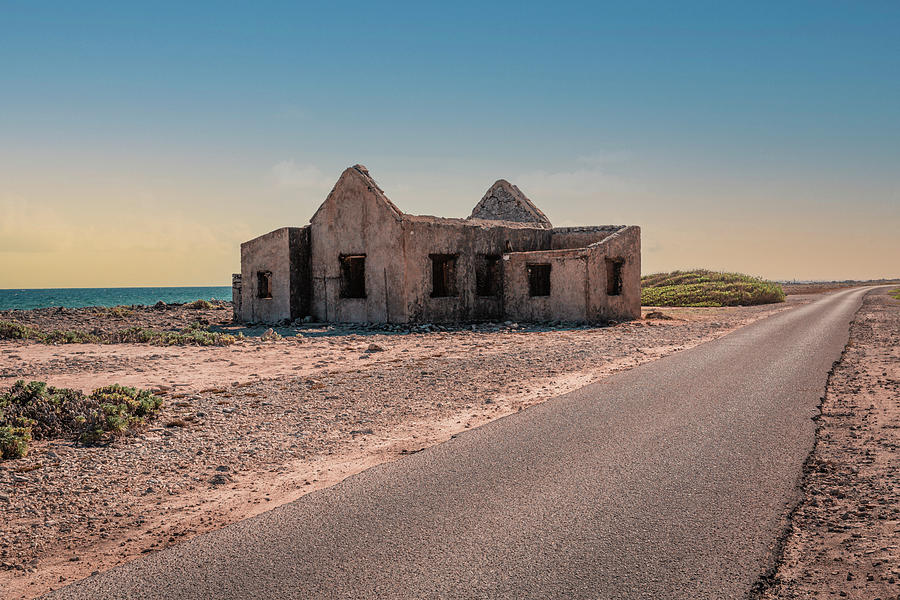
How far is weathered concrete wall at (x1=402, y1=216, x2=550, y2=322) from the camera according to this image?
911 inches

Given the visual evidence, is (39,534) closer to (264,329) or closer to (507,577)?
(507,577)

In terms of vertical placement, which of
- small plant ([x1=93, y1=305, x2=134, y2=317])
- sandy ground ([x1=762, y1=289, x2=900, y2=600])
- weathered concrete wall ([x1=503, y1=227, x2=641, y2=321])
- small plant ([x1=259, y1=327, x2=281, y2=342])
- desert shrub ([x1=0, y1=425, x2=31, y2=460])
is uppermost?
weathered concrete wall ([x1=503, y1=227, x2=641, y2=321])

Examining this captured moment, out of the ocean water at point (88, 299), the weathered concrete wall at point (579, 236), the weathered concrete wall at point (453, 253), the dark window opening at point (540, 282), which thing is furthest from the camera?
the ocean water at point (88, 299)

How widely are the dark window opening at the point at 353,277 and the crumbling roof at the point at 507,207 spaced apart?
29.0ft

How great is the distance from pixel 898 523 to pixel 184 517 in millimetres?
5489

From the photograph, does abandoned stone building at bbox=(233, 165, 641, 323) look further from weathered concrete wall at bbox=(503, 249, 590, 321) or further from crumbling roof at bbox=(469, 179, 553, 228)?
crumbling roof at bbox=(469, 179, 553, 228)

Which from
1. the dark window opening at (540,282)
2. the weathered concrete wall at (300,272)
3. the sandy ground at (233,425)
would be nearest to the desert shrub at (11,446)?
the sandy ground at (233,425)

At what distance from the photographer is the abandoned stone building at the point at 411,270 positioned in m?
23.4

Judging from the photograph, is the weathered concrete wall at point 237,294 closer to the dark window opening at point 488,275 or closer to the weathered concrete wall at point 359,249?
the weathered concrete wall at point 359,249

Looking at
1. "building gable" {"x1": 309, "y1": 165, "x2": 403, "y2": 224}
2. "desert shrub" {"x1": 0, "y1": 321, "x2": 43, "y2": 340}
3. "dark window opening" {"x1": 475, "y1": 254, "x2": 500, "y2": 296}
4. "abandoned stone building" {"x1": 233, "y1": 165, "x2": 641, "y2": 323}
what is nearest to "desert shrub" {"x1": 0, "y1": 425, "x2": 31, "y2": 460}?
"desert shrub" {"x1": 0, "y1": 321, "x2": 43, "y2": 340}

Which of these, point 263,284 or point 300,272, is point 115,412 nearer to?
point 300,272

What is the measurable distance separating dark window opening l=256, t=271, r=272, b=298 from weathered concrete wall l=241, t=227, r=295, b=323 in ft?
0.31

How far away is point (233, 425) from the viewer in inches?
324

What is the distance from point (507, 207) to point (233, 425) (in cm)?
2684
